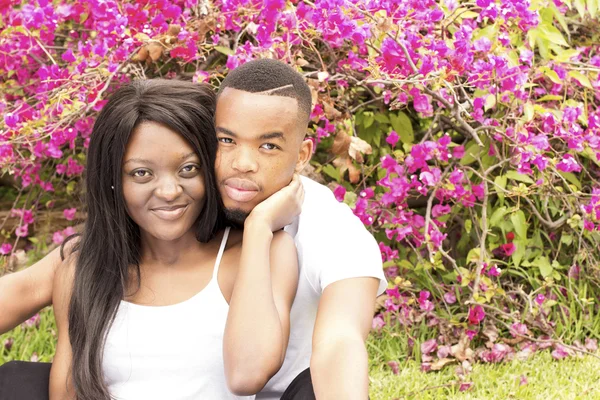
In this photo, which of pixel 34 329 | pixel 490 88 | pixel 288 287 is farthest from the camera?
pixel 34 329

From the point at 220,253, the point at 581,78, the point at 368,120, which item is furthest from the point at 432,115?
the point at 220,253

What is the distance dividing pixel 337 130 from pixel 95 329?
152 centimetres

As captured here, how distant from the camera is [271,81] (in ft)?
7.51

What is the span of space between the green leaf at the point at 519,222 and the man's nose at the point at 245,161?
1.70m

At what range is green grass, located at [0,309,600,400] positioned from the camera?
3236mm

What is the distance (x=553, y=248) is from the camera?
3.93 meters

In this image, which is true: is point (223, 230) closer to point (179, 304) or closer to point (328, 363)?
point (179, 304)

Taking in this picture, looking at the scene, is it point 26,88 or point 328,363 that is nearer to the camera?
point 328,363

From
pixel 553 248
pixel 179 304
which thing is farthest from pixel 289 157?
pixel 553 248

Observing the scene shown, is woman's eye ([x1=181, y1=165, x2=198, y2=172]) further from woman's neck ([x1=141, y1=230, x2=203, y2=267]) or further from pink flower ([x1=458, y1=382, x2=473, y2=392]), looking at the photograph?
pink flower ([x1=458, y1=382, x2=473, y2=392])

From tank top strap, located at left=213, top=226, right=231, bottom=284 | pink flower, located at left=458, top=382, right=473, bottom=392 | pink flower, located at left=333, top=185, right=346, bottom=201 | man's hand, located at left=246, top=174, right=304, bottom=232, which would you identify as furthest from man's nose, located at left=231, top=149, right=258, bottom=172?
pink flower, located at left=458, top=382, right=473, bottom=392

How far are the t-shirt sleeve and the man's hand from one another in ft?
0.23

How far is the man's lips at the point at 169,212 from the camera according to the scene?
2381 millimetres

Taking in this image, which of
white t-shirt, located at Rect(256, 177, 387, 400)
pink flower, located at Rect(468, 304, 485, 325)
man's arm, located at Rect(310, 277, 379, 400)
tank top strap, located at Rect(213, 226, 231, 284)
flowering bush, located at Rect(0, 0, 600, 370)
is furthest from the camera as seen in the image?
pink flower, located at Rect(468, 304, 485, 325)
